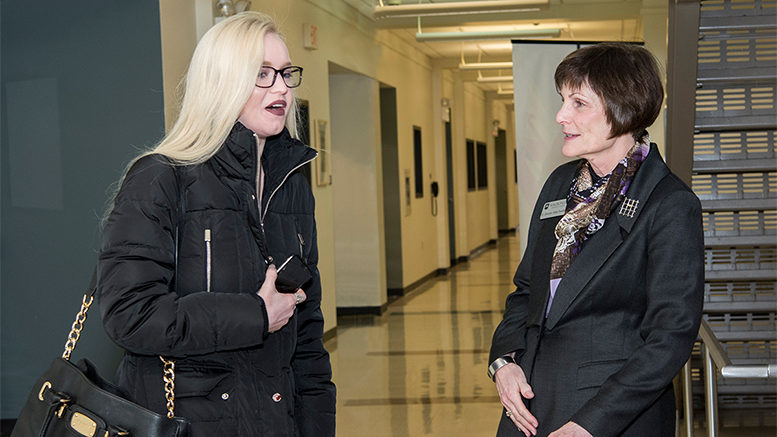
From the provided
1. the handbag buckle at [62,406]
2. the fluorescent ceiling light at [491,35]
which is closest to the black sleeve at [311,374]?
the handbag buckle at [62,406]

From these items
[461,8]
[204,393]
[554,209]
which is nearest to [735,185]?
[554,209]

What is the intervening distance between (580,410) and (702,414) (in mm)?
3932

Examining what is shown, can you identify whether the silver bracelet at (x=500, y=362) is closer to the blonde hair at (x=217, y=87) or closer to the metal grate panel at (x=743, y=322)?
the blonde hair at (x=217, y=87)

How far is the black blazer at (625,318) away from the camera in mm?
1776

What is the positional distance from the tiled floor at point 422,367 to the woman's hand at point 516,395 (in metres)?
3.04

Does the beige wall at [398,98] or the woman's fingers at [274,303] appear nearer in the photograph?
the woman's fingers at [274,303]

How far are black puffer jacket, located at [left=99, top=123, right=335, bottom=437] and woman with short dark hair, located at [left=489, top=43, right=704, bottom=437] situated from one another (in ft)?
1.93

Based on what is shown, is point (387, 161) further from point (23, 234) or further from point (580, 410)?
point (580, 410)

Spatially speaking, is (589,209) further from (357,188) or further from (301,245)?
(357,188)

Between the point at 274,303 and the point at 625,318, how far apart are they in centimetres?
78

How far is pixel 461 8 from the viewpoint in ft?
26.5

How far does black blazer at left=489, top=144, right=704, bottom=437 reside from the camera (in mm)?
1776

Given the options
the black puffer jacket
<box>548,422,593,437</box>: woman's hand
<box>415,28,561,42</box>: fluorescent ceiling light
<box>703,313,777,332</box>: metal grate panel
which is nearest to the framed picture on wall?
<box>415,28,561,42</box>: fluorescent ceiling light

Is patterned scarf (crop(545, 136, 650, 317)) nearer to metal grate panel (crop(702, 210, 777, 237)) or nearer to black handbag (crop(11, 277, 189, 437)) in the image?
black handbag (crop(11, 277, 189, 437))
